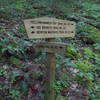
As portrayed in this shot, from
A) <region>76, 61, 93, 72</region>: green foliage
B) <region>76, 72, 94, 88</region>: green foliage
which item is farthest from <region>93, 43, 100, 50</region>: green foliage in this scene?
<region>76, 72, 94, 88</region>: green foliage

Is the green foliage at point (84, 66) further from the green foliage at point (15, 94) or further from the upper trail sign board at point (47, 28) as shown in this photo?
the green foliage at point (15, 94)

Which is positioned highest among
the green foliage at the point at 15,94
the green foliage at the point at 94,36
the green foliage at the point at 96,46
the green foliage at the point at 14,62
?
the green foliage at the point at 14,62

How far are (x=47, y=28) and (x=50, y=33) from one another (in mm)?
108

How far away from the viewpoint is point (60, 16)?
8898 mm

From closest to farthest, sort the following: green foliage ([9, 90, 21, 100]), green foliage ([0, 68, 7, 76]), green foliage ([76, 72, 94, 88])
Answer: green foliage ([9, 90, 21, 100]), green foliage ([0, 68, 7, 76]), green foliage ([76, 72, 94, 88])

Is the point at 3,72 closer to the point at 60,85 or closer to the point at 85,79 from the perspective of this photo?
the point at 60,85

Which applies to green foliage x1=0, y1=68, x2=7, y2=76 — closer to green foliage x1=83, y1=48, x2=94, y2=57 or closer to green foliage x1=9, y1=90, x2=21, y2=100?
green foliage x1=9, y1=90, x2=21, y2=100

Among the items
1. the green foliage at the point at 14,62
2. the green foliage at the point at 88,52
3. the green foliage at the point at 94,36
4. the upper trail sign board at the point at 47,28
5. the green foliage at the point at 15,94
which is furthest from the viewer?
the green foliage at the point at 94,36

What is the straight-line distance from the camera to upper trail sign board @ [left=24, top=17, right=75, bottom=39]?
155 inches

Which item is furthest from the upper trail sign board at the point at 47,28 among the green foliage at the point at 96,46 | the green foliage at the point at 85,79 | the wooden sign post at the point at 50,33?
the green foliage at the point at 96,46

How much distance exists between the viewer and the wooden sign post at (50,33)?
3.98 meters

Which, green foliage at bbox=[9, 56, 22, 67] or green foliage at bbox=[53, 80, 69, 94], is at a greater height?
green foliage at bbox=[9, 56, 22, 67]

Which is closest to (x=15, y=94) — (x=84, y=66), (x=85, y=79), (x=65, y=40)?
(x=85, y=79)

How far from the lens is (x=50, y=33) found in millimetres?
4129
